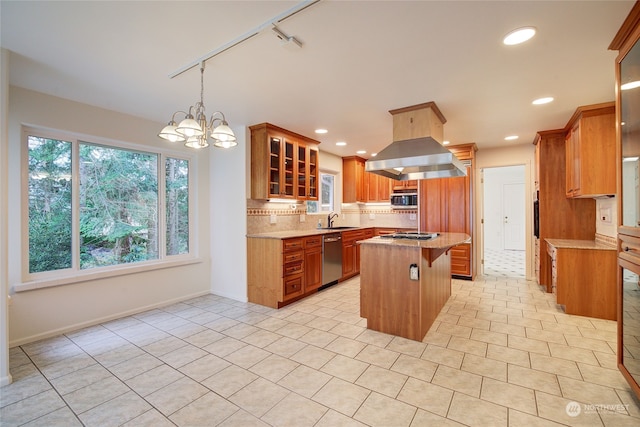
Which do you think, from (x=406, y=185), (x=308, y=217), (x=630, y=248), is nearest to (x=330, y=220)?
(x=308, y=217)

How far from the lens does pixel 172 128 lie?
225cm

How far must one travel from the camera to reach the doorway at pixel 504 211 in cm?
850

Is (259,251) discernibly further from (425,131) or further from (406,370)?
(425,131)

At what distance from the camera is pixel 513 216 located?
8.63 m

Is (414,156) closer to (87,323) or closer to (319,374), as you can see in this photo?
(319,374)

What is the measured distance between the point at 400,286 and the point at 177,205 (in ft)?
10.9

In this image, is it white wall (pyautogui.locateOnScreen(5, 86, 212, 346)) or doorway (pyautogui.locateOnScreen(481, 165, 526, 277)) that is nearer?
white wall (pyautogui.locateOnScreen(5, 86, 212, 346))

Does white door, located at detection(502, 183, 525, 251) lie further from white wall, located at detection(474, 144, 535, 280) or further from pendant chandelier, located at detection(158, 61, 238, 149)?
pendant chandelier, located at detection(158, 61, 238, 149)

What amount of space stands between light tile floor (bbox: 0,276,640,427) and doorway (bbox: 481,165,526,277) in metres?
6.03

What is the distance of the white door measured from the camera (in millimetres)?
8492

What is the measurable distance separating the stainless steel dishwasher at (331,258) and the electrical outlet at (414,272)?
1887 mm

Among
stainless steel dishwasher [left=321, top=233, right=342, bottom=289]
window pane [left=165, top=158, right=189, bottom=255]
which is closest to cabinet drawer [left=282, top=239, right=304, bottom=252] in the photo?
stainless steel dishwasher [left=321, top=233, right=342, bottom=289]

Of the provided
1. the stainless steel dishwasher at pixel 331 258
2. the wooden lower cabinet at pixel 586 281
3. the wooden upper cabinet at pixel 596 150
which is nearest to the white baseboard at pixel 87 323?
the stainless steel dishwasher at pixel 331 258

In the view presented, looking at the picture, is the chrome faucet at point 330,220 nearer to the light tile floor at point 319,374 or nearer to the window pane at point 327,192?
the window pane at point 327,192
